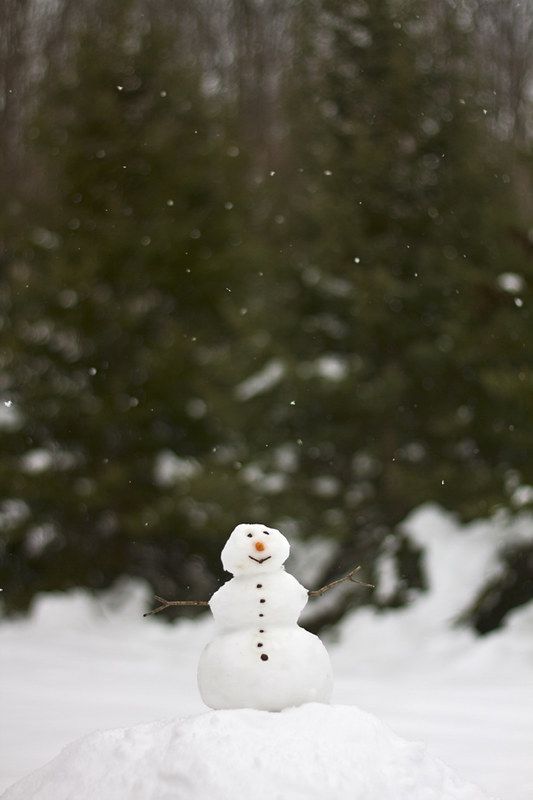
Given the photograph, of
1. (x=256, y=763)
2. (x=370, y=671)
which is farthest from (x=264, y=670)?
(x=370, y=671)

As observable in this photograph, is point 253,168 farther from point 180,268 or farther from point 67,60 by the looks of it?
point 67,60

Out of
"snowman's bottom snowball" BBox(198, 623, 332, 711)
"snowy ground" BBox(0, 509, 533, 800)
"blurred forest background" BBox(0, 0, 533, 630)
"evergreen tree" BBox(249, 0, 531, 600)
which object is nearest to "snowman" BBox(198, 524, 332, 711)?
"snowman's bottom snowball" BBox(198, 623, 332, 711)

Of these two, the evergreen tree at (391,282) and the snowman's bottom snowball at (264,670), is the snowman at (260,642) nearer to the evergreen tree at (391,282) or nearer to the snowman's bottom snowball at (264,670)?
the snowman's bottom snowball at (264,670)

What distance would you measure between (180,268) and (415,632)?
11.1 feet

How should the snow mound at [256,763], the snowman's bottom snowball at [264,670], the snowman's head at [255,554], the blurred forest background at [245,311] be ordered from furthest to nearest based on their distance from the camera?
the blurred forest background at [245,311] → the snowman's head at [255,554] → the snowman's bottom snowball at [264,670] → the snow mound at [256,763]

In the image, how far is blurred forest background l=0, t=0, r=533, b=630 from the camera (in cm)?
1013

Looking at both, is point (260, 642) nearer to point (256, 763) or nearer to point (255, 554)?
point (255, 554)

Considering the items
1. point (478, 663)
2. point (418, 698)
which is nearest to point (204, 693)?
point (418, 698)

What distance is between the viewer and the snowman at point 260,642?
4246mm

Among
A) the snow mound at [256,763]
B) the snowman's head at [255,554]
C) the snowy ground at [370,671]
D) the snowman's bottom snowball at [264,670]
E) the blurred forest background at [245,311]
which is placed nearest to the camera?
the snow mound at [256,763]

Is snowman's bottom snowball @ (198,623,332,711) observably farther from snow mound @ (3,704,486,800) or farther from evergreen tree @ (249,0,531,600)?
evergreen tree @ (249,0,531,600)

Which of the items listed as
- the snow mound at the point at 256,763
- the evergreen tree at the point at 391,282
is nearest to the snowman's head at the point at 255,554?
the snow mound at the point at 256,763

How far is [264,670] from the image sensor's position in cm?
423

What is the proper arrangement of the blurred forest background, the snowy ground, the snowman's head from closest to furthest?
the snowman's head < the snowy ground < the blurred forest background
